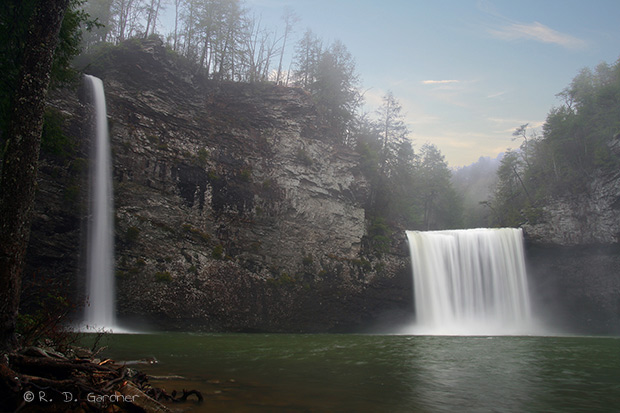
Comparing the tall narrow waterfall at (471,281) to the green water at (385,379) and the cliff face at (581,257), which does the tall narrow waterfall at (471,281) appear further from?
the green water at (385,379)

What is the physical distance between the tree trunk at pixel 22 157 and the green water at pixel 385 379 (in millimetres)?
2724

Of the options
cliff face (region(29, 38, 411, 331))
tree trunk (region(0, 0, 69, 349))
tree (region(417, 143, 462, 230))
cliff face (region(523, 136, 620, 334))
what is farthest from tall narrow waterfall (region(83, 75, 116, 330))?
tree (region(417, 143, 462, 230))

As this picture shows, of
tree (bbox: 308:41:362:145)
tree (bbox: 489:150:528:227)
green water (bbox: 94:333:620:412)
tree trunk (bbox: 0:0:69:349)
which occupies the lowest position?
green water (bbox: 94:333:620:412)

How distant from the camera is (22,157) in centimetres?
506

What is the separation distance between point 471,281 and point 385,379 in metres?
22.4

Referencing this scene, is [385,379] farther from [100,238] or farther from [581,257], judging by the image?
[581,257]

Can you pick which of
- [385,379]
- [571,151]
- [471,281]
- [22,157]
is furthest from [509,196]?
[22,157]

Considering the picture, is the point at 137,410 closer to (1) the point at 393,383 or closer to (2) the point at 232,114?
(1) the point at 393,383

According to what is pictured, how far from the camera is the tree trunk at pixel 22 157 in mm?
4785

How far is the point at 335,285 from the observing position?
2519 centimetres

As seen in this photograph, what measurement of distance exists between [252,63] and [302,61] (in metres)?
6.25

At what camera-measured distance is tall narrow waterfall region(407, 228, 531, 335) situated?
88.3 ft

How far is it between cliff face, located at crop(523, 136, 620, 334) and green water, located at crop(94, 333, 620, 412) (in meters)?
18.2

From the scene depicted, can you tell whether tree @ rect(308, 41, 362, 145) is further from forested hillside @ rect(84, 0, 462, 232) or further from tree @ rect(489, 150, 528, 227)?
tree @ rect(489, 150, 528, 227)
